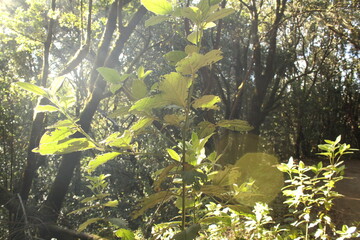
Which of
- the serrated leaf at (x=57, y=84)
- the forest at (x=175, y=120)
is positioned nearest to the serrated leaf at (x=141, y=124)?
the forest at (x=175, y=120)

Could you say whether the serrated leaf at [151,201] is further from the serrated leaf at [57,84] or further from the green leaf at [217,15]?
the green leaf at [217,15]

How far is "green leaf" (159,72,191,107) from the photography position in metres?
0.74

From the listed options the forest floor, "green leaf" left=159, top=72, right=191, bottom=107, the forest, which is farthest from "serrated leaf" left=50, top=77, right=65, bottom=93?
the forest floor

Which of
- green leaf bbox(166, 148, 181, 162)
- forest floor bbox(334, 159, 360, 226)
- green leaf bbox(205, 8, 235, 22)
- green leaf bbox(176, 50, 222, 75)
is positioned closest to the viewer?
green leaf bbox(176, 50, 222, 75)

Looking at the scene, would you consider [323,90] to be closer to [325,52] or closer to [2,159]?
[325,52]

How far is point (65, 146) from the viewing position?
801 millimetres

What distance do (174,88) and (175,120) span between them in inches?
5.1

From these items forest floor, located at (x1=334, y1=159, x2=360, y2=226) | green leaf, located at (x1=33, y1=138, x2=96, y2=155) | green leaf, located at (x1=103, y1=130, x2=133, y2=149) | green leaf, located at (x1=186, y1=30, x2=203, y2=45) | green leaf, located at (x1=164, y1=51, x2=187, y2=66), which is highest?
green leaf, located at (x1=186, y1=30, x2=203, y2=45)

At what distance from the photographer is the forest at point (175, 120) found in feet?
3.15

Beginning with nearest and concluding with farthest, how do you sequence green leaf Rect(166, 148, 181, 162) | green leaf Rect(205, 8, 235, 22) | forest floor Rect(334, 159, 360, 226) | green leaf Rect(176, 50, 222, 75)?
green leaf Rect(176, 50, 222, 75) < green leaf Rect(205, 8, 235, 22) < green leaf Rect(166, 148, 181, 162) < forest floor Rect(334, 159, 360, 226)

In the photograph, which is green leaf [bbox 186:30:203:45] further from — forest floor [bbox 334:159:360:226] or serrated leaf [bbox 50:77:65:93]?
forest floor [bbox 334:159:360:226]

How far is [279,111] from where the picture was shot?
1416 cm

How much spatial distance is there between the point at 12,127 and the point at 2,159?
39.3 inches

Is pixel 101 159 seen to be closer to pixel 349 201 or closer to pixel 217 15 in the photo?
pixel 217 15
